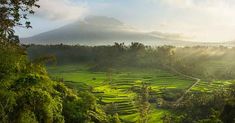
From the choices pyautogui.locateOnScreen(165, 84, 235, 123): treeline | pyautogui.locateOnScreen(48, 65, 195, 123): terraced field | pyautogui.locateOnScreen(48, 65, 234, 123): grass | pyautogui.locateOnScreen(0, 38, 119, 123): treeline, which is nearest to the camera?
pyautogui.locateOnScreen(0, 38, 119, 123): treeline

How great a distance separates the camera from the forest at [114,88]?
2541 cm

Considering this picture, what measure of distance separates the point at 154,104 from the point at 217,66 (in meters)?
79.5

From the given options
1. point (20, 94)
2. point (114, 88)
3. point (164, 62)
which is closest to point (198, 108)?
point (114, 88)

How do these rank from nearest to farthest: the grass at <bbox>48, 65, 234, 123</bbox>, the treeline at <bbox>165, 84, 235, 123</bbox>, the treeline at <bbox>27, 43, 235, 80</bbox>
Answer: the treeline at <bbox>165, 84, 235, 123</bbox>, the grass at <bbox>48, 65, 234, 123</bbox>, the treeline at <bbox>27, 43, 235, 80</bbox>

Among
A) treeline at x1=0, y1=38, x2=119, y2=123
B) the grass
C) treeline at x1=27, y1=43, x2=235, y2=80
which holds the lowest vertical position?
the grass

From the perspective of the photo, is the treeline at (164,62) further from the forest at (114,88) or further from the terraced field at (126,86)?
the terraced field at (126,86)

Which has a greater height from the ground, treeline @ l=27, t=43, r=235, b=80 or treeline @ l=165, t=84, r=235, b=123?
treeline @ l=27, t=43, r=235, b=80

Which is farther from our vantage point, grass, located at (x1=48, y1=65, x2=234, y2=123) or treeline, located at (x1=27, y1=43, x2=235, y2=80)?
treeline, located at (x1=27, y1=43, x2=235, y2=80)

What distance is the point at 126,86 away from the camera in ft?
393

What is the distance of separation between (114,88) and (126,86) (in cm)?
A: 424

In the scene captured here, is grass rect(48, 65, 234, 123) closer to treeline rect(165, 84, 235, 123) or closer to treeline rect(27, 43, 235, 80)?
treeline rect(165, 84, 235, 123)

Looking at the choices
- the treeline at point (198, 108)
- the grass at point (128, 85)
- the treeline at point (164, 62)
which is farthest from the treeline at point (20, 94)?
the treeline at point (164, 62)

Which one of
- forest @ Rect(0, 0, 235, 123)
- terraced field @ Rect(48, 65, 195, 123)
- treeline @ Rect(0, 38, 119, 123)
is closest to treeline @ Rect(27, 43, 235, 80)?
forest @ Rect(0, 0, 235, 123)

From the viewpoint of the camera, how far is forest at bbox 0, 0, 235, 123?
83.4ft
